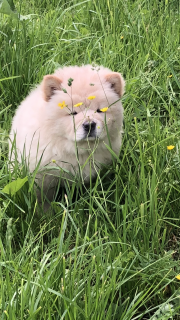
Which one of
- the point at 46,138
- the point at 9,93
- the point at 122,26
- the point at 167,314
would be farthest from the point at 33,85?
the point at 167,314

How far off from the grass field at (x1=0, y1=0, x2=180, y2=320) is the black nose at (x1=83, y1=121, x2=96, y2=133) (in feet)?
0.77

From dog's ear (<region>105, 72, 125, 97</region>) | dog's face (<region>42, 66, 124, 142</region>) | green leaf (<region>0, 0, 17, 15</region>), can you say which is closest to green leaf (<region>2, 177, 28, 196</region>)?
dog's face (<region>42, 66, 124, 142</region>)

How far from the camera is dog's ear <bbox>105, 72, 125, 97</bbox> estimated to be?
199 centimetres

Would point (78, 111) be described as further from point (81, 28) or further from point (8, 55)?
point (81, 28)

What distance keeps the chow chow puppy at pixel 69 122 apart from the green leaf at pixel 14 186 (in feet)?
0.44

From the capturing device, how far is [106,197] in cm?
200

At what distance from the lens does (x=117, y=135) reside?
2.12 m

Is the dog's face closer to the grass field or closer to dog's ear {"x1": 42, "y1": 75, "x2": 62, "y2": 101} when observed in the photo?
dog's ear {"x1": 42, "y1": 75, "x2": 62, "y2": 101}

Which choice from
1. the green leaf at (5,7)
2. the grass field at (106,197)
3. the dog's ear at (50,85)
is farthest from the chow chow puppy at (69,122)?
the green leaf at (5,7)

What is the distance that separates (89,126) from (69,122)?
0.43ft

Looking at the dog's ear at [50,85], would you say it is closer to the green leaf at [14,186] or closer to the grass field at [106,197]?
the grass field at [106,197]

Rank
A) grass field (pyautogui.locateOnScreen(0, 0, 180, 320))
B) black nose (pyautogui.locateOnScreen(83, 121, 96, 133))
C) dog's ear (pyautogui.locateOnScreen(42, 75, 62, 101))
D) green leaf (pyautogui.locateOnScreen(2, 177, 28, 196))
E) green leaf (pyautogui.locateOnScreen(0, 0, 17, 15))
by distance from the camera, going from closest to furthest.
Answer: grass field (pyautogui.locateOnScreen(0, 0, 180, 320)), green leaf (pyautogui.locateOnScreen(2, 177, 28, 196)), black nose (pyautogui.locateOnScreen(83, 121, 96, 133)), dog's ear (pyautogui.locateOnScreen(42, 75, 62, 101)), green leaf (pyautogui.locateOnScreen(0, 0, 17, 15))

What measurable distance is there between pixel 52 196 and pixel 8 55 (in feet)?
4.27

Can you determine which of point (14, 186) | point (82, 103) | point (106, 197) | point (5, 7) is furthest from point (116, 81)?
point (5, 7)
